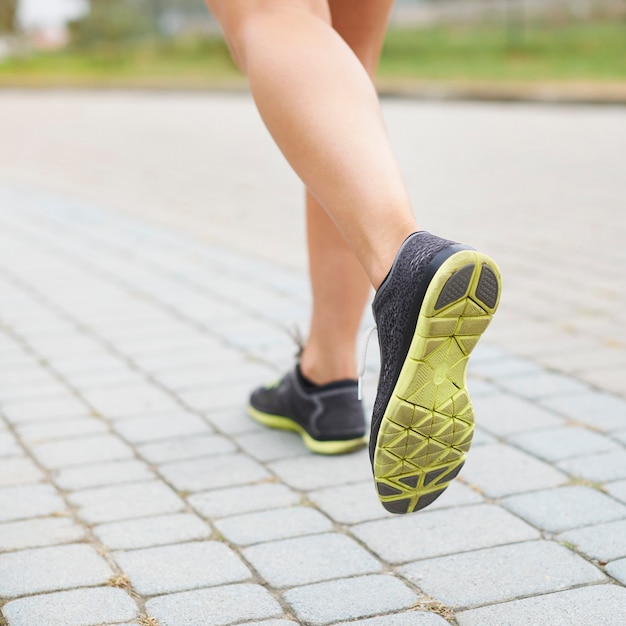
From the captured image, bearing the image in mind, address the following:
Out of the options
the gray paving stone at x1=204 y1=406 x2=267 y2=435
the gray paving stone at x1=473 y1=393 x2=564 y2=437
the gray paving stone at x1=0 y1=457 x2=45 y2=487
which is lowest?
the gray paving stone at x1=0 y1=457 x2=45 y2=487

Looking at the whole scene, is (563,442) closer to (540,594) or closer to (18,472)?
(540,594)

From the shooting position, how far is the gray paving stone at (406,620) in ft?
5.57

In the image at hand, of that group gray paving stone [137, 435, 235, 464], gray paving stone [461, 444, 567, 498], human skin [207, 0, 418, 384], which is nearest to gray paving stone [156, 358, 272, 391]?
gray paving stone [137, 435, 235, 464]

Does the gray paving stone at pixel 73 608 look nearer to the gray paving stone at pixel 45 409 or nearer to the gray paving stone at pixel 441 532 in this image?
the gray paving stone at pixel 441 532

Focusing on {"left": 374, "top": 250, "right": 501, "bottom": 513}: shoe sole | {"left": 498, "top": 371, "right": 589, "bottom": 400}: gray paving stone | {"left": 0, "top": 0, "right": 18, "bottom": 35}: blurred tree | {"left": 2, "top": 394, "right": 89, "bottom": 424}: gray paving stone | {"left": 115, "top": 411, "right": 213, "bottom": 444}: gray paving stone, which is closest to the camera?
{"left": 374, "top": 250, "right": 501, "bottom": 513}: shoe sole

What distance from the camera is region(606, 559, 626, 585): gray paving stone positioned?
1816mm

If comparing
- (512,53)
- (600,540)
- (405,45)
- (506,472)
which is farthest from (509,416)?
(405,45)

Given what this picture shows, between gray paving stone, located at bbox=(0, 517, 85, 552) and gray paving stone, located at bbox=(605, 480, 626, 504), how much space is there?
101 cm

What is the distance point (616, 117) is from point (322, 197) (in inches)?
418

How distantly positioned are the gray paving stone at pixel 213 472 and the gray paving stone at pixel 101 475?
5cm

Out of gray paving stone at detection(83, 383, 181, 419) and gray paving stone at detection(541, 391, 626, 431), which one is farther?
gray paving stone at detection(83, 383, 181, 419)

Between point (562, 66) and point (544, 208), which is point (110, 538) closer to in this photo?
point (544, 208)

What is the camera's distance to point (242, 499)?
7.28 ft

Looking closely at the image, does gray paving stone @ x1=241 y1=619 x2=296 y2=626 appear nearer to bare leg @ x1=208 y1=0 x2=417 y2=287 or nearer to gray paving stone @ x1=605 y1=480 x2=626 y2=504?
bare leg @ x1=208 y1=0 x2=417 y2=287
